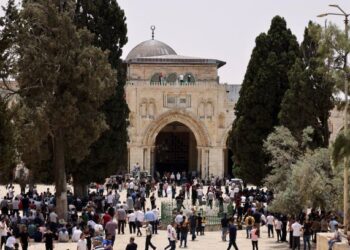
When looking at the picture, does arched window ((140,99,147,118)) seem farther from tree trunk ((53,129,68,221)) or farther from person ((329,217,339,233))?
person ((329,217,339,233))

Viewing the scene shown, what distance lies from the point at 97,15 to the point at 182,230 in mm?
10882

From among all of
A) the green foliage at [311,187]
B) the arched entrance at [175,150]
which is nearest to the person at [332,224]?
the green foliage at [311,187]

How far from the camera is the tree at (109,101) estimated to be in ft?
94.8

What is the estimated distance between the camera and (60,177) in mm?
25344

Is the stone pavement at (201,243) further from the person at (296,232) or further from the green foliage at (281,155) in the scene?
the green foliage at (281,155)

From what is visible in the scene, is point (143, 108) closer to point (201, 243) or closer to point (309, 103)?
point (309, 103)

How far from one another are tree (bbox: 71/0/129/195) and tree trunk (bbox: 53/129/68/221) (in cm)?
307

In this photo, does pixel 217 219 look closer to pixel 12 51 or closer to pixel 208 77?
pixel 12 51

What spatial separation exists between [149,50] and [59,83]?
1341 inches

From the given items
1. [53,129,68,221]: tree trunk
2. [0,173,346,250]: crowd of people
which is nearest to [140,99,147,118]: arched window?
[0,173,346,250]: crowd of people

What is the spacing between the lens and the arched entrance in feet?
180

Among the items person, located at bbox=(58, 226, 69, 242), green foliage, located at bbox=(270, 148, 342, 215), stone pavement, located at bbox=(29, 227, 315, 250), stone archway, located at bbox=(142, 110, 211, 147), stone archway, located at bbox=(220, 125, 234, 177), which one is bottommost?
stone pavement, located at bbox=(29, 227, 315, 250)

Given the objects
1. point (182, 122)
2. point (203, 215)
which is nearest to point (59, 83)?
point (203, 215)

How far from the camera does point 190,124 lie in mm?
50375
